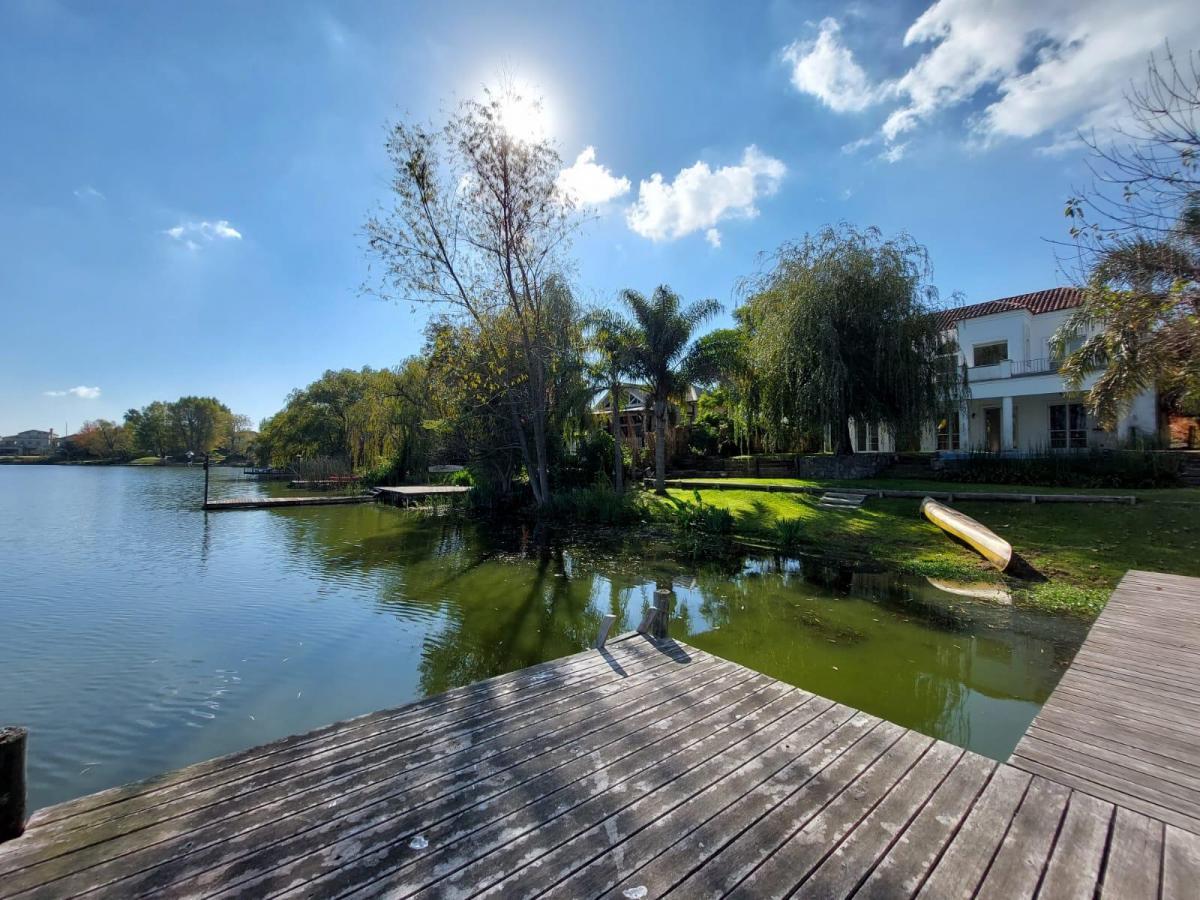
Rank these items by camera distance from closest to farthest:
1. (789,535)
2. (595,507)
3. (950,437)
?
(789,535) → (595,507) → (950,437)

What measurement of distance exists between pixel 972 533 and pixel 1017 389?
13.8 m

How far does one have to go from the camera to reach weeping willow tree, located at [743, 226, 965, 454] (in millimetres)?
16688

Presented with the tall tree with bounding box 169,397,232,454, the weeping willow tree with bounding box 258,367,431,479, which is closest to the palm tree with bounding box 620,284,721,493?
the weeping willow tree with bounding box 258,367,431,479

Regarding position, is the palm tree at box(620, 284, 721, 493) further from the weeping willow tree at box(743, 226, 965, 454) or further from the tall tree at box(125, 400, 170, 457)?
the tall tree at box(125, 400, 170, 457)

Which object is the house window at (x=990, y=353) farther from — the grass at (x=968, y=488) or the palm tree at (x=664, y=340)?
the palm tree at (x=664, y=340)

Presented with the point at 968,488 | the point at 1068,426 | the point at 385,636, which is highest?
the point at 1068,426

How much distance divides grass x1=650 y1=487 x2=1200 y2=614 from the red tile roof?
11.1m

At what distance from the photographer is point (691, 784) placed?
282 cm

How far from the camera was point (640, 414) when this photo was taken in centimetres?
2862

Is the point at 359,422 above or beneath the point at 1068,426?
above

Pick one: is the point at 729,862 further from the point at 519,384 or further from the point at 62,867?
the point at 519,384

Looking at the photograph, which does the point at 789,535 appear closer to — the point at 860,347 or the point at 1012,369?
the point at 860,347

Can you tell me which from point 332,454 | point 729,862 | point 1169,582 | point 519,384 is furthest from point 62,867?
point 332,454

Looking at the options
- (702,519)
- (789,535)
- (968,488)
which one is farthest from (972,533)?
(702,519)
